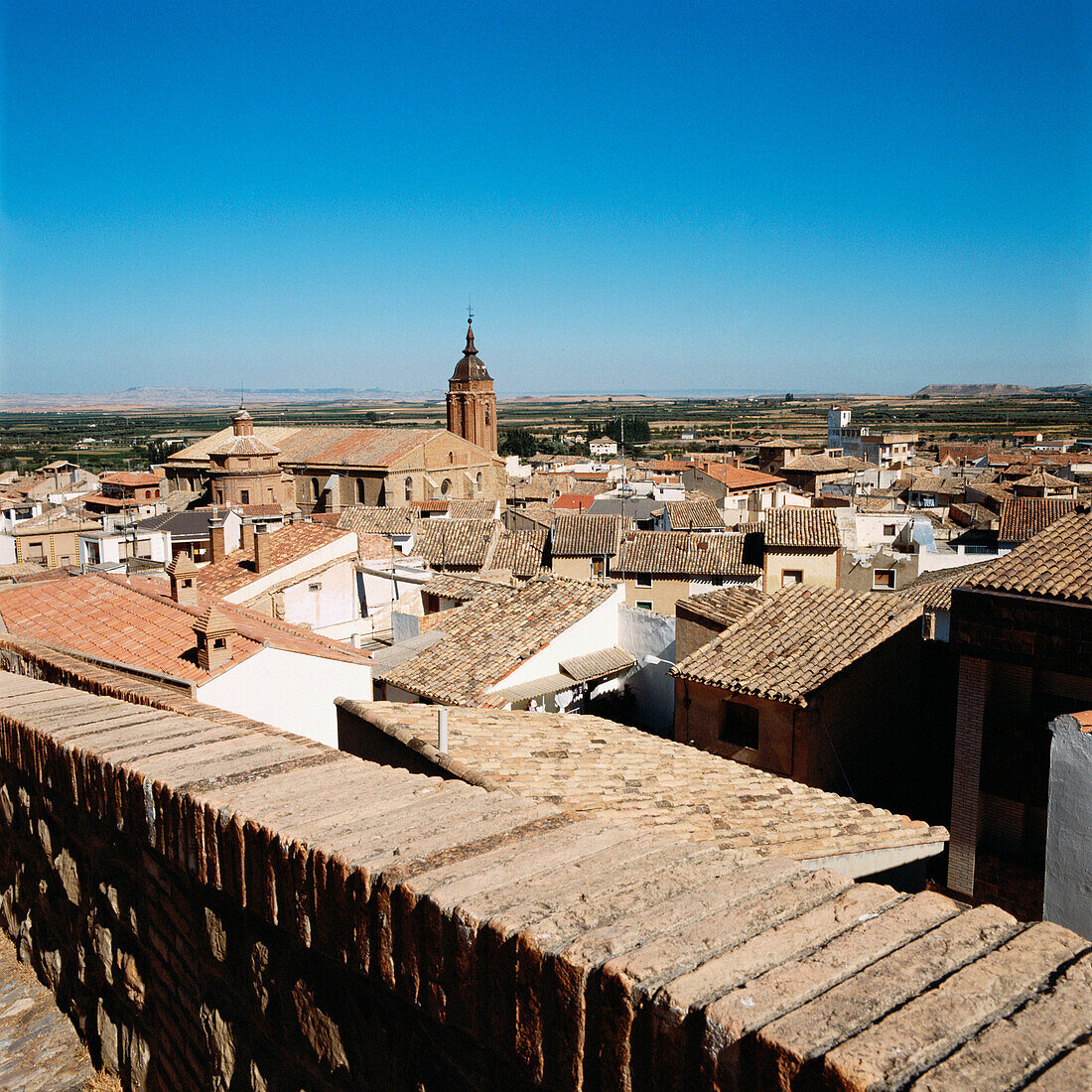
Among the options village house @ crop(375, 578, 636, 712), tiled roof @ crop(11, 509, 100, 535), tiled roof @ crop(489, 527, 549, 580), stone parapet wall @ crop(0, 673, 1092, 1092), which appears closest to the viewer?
stone parapet wall @ crop(0, 673, 1092, 1092)

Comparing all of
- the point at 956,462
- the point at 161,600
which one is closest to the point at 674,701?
the point at 161,600

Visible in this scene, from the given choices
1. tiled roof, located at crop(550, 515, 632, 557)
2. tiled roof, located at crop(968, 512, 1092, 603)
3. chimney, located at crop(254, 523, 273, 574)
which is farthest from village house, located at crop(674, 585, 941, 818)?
tiled roof, located at crop(550, 515, 632, 557)

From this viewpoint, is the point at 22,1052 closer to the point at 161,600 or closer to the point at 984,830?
the point at 984,830

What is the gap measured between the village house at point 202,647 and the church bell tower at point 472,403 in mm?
51812

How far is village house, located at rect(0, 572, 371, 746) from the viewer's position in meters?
10.0

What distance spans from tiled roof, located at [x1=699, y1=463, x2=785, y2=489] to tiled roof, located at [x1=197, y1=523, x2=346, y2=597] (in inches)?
1385

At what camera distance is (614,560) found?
27.8 m

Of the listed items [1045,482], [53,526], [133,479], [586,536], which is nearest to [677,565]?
[586,536]

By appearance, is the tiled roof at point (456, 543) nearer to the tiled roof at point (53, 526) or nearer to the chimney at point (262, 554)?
the chimney at point (262, 554)

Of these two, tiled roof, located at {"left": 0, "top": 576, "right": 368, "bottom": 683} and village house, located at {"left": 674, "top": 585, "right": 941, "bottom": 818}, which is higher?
tiled roof, located at {"left": 0, "top": 576, "right": 368, "bottom": 683}

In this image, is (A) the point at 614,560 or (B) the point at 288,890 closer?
(B) the point at 288,890

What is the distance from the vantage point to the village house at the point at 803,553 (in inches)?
972

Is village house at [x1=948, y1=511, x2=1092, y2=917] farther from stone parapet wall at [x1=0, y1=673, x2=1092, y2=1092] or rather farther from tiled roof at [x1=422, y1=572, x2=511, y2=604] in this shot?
tiled roof at [x1=422, y1=572, x2=511, y2=604]

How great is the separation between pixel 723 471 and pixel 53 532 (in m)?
36.1
